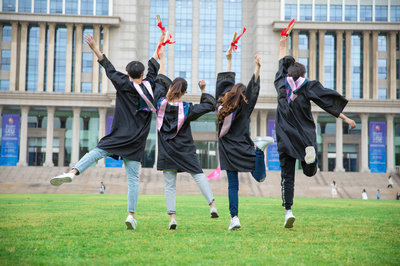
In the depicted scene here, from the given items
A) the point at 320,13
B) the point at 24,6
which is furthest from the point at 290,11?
the point at 24,6

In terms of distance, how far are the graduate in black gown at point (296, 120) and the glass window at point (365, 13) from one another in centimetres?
5283

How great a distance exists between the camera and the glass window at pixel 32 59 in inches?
2174

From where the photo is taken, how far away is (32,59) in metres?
55.5

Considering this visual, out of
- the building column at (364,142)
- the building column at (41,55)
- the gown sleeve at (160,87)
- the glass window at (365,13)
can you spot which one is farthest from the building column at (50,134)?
the gown sleeve at (160,87)

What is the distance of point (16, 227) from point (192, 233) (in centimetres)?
260

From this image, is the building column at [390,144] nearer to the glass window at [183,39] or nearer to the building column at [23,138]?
the glass window at [183,39]

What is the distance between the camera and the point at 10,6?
5506 centimetres

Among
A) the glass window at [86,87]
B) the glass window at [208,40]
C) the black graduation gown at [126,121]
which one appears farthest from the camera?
the glass window at [208,40]

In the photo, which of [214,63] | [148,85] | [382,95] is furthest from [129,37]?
[148,85]

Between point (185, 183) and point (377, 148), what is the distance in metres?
23.3

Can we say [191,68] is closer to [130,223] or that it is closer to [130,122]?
Answer: [130,122]

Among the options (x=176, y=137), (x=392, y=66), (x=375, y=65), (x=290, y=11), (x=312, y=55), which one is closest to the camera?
(x=176, y=137)

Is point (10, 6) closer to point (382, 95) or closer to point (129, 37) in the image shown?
point (129, 37)

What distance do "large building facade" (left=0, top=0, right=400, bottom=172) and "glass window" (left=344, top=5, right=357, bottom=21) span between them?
12cm
